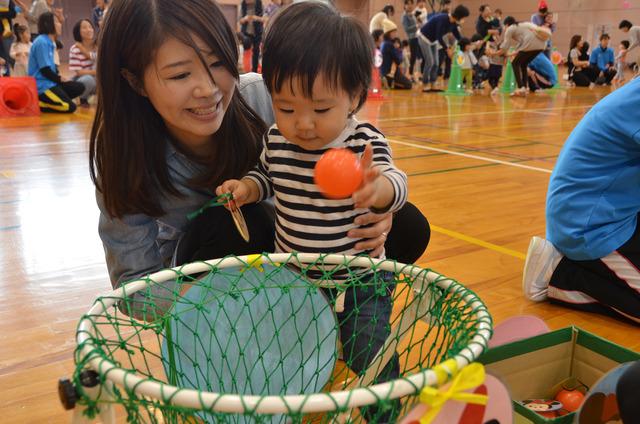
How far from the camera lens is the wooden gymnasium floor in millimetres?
1070

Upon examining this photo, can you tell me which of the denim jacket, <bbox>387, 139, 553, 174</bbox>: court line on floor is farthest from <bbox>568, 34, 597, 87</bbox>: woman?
the denim jacket

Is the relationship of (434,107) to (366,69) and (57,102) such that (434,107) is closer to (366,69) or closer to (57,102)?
(57,102)

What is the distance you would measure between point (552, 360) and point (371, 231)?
1.09 ft

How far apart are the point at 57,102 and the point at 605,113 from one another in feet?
12.9

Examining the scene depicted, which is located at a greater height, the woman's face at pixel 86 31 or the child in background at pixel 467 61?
the woman's face at pixel 86 31

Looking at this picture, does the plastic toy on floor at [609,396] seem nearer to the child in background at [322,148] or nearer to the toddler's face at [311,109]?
the child in background at [322,148]

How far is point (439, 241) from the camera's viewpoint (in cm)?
162

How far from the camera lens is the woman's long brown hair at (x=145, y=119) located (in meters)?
0.77

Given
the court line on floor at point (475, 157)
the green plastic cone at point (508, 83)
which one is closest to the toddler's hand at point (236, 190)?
the court line on floor at point (475, 157)

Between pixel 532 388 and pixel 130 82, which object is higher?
pixel 130 82

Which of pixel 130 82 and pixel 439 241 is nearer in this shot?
pixel 130 82

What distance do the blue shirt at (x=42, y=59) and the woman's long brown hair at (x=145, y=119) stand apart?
3.74m

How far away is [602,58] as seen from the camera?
311 inches

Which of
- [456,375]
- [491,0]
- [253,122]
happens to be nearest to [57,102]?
[253,122]
